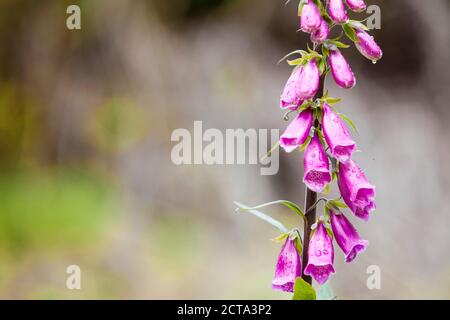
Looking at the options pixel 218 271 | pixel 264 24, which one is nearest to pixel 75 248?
pixel 218 271

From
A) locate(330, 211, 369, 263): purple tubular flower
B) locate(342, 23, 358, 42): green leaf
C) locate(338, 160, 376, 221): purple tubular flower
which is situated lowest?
locate(330, 211, 369, 263): purple tubular flower

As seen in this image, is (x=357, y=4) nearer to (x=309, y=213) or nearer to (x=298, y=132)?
(x=298, y=132)

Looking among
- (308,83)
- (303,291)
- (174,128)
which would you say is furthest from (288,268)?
(174,128)

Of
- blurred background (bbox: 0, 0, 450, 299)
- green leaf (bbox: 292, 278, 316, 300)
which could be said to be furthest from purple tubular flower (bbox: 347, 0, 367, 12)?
blurred background (bbox: 0, 0, 450, 299)

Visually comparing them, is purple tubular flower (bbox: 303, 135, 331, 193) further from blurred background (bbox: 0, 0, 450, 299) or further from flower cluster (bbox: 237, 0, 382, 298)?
blurred background (bbox: 0, 0, 450, 299)

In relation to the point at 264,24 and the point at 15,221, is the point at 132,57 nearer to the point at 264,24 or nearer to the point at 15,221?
the point at 264,24

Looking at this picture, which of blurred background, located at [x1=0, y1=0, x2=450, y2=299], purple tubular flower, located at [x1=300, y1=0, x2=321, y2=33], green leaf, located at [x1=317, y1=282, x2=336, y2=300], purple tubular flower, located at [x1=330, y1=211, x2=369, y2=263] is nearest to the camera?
purple tubular flower, located at [x1=300, y1=0, x2=321, y2=33]
